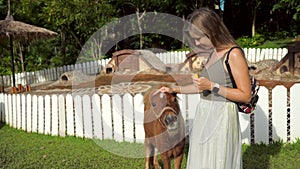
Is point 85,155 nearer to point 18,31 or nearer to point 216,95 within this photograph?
point 216,95

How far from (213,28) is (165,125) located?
4.10 ft

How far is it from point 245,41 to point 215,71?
20.5 metres

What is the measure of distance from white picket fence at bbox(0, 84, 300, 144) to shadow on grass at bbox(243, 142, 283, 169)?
17 cm

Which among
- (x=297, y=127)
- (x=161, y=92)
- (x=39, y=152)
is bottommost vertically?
(x=39, y=152)

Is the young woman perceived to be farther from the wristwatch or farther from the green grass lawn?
the green grass lawn

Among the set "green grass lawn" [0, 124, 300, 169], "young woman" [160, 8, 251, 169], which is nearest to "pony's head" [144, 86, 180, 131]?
"young woman" [160, 8, 251, 169]

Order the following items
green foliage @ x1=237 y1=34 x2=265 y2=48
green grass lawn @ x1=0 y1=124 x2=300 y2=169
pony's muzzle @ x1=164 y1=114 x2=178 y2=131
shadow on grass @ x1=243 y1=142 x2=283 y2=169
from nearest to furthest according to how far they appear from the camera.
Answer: pony's muzzle @ x1=164 y1=114 x2=178 y2=131 → shadow on grass @ x1=243 y1=142 x2=283 y2=169 → green grass lawn @ x1=0 y1=124 x2=300 y2=169 → green foliage @ x1=237 y1=34 x2=265 y2=48

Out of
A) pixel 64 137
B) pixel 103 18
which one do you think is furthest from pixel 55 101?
pixel 103 18

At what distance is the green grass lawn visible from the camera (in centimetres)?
438

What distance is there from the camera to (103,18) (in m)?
18.1

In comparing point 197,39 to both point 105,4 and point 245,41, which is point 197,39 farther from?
point 245,41

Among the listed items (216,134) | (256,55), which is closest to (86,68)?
(256,55)

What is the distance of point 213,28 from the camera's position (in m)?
2.15

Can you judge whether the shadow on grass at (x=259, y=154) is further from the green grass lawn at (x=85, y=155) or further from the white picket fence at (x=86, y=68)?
the white picket fence at (x=86, y=68)
